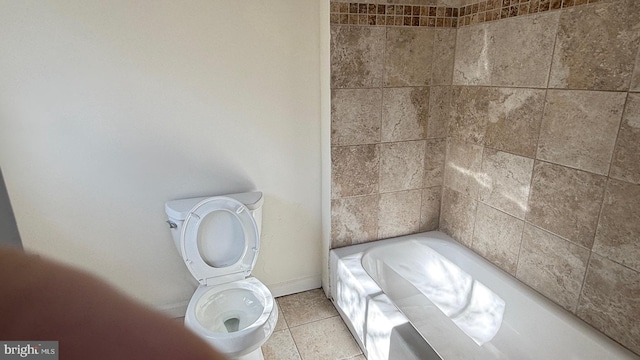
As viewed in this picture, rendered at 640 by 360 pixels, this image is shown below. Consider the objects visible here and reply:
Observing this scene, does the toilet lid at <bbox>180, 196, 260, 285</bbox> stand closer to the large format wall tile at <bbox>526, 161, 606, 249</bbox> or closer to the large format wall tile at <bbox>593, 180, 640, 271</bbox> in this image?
the large format wall tile at <bbox>526, 161, 606, 249</bbox>

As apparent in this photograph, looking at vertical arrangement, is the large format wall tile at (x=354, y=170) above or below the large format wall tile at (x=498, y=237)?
above

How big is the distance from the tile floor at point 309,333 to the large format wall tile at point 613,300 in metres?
1.01

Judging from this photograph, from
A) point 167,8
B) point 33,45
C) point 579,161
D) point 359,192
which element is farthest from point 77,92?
point 579,161

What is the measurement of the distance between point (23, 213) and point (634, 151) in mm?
2511

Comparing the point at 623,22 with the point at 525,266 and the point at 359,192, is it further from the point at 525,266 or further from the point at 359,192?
the point at 359,192

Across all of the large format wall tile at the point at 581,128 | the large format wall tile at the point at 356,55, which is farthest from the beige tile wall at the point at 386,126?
the large format wall tile at the point at 581,128

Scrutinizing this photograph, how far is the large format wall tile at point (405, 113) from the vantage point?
6.19 feet

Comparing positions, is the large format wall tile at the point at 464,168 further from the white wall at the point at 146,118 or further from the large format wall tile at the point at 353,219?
the white wall at the point at 146,118

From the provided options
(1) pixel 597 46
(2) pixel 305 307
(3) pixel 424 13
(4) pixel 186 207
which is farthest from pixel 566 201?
(4) pixel 186 207

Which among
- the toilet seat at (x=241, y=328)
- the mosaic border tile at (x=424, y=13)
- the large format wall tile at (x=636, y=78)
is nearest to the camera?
the large format wall tile at (x=636, y=78)

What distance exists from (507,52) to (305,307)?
1759 millimetres

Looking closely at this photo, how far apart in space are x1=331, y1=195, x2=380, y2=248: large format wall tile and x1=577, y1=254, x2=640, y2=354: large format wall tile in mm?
1038

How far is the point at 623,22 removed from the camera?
1.14 metres

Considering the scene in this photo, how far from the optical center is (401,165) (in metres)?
2.02
